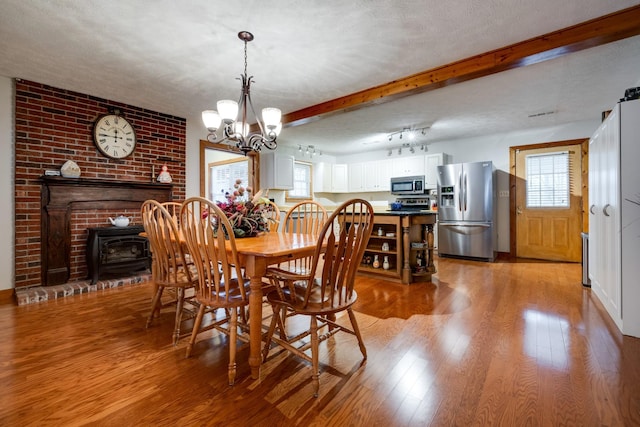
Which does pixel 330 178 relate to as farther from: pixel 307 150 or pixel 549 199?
pixel 549 199

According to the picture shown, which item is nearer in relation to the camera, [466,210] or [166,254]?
[166,254]

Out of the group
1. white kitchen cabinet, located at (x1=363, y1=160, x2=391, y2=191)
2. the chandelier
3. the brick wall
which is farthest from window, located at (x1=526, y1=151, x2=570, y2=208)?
the brick wall

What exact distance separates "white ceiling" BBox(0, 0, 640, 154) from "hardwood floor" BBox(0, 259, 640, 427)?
7.48 feet

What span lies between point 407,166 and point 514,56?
3546 mm

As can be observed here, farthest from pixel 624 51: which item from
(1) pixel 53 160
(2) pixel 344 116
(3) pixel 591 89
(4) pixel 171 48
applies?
(1) pixel 53 160

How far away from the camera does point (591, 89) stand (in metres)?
3.32

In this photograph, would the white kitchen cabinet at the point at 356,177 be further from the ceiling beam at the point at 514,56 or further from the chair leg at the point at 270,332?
the chair leg at the point at 270,332

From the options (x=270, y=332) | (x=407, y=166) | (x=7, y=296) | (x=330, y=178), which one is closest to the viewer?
(x=270, y=332)

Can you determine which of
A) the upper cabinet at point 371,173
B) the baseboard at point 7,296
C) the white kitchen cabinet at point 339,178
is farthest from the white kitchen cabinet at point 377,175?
the baseboard at point 7,296

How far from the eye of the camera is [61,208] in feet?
10.7

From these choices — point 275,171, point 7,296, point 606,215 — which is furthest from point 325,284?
point 275,171

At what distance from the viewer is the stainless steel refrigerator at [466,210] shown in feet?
15.7

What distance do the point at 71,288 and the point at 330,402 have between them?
10.6 ft

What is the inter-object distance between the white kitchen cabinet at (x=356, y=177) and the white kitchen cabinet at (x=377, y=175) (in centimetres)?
8
